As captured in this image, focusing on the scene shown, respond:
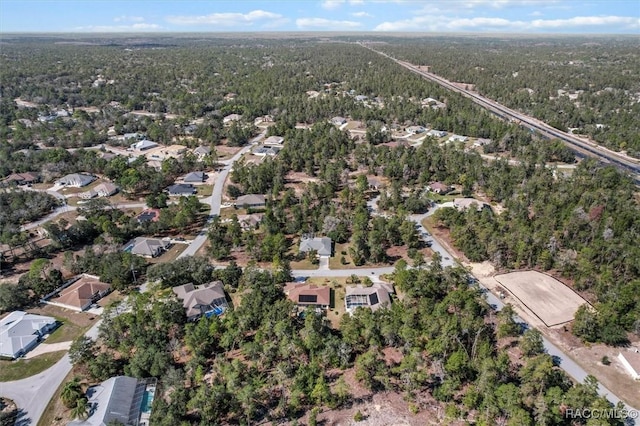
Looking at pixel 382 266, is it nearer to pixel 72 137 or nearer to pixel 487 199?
pixel 487 199

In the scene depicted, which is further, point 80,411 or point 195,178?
point 195,178

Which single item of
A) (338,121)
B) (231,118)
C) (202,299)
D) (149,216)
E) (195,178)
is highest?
(231,118)

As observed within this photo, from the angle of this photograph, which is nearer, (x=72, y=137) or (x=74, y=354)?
(x=74, y=354)

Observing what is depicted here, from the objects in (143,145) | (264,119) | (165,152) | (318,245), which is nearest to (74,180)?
(165,152)

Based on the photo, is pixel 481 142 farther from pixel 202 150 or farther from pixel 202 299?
pixel 202 299

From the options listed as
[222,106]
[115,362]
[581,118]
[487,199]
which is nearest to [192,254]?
[115,362]

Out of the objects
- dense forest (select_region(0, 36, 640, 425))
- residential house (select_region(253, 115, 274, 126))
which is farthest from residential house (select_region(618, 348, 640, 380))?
residential house (select_region(253, 115, 274, 126))

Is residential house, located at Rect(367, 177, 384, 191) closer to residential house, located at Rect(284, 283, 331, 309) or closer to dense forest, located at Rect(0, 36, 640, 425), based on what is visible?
dense forest, located at Rect(0, 36, 640, 425)
